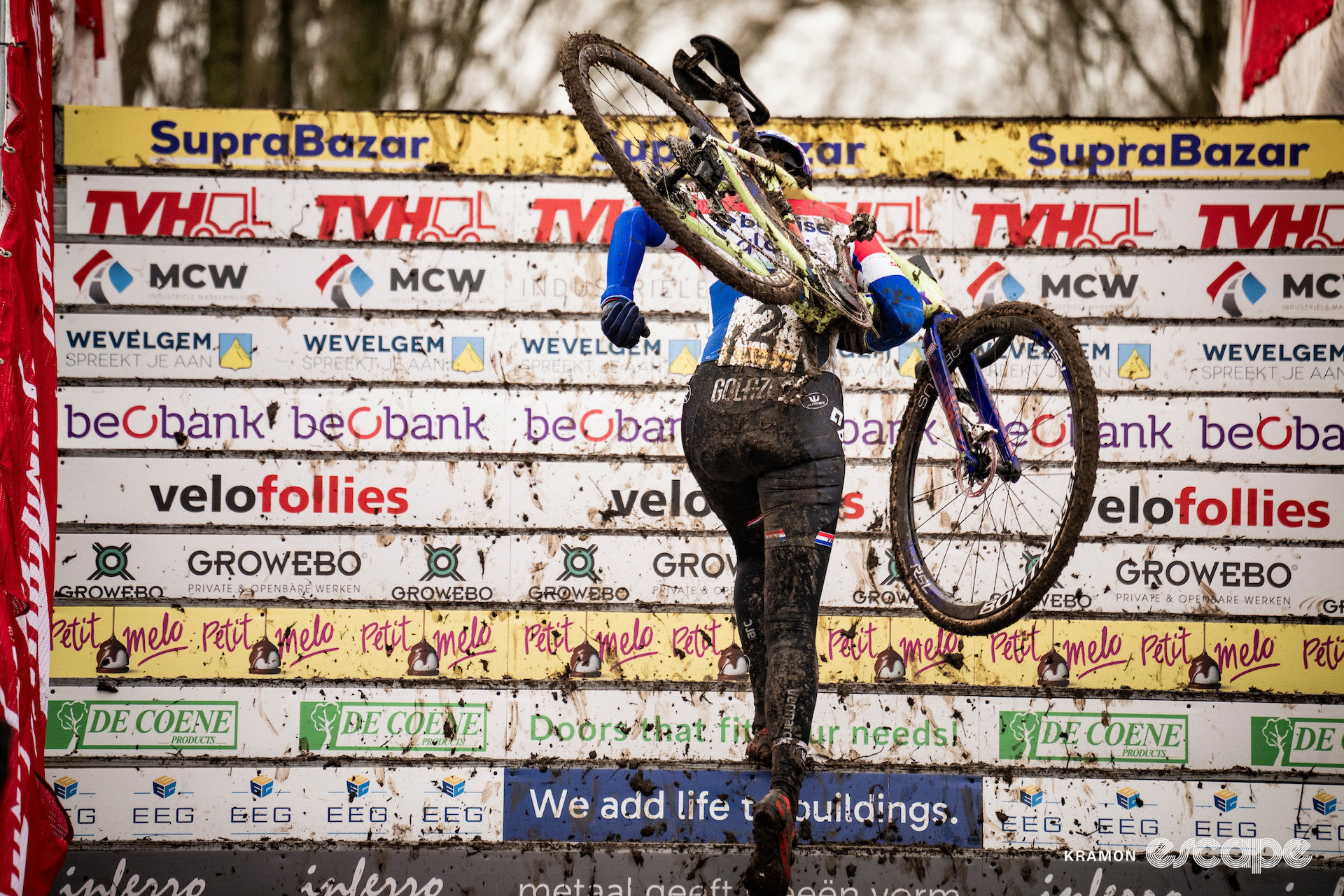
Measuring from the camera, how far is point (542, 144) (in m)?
4.84

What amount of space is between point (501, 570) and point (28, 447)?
6.40 ft

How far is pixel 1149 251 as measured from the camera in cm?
478

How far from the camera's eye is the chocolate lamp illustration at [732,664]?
4754 mm

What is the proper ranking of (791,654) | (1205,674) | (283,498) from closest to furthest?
(791,654)
(1205,674)
(283,498)

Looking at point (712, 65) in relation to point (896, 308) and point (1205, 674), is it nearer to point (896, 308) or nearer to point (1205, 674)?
point (896, 308)

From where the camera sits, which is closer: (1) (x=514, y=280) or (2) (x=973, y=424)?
(2) (x=973, y=424)

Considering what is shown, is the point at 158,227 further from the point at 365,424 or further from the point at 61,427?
the point at 365,424

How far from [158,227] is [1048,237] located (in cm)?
403

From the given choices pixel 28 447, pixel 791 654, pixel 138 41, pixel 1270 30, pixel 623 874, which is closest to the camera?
pixel 791 654

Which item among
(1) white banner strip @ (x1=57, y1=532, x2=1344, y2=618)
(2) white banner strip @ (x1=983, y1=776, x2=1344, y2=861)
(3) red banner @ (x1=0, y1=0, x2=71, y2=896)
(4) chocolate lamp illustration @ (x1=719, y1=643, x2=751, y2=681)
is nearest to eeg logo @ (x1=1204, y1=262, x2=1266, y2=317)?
(1) white banner strip @ (x1=57, y1=532, x2=1344, y2=618)

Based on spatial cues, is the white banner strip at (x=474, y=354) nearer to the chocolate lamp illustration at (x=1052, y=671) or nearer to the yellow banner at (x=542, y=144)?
the yellow banner at (x=542, y=144)

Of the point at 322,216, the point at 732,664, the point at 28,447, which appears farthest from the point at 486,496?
the point at 28,447

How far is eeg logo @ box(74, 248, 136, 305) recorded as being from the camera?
479cm

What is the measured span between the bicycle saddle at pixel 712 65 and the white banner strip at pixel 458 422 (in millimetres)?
1559
